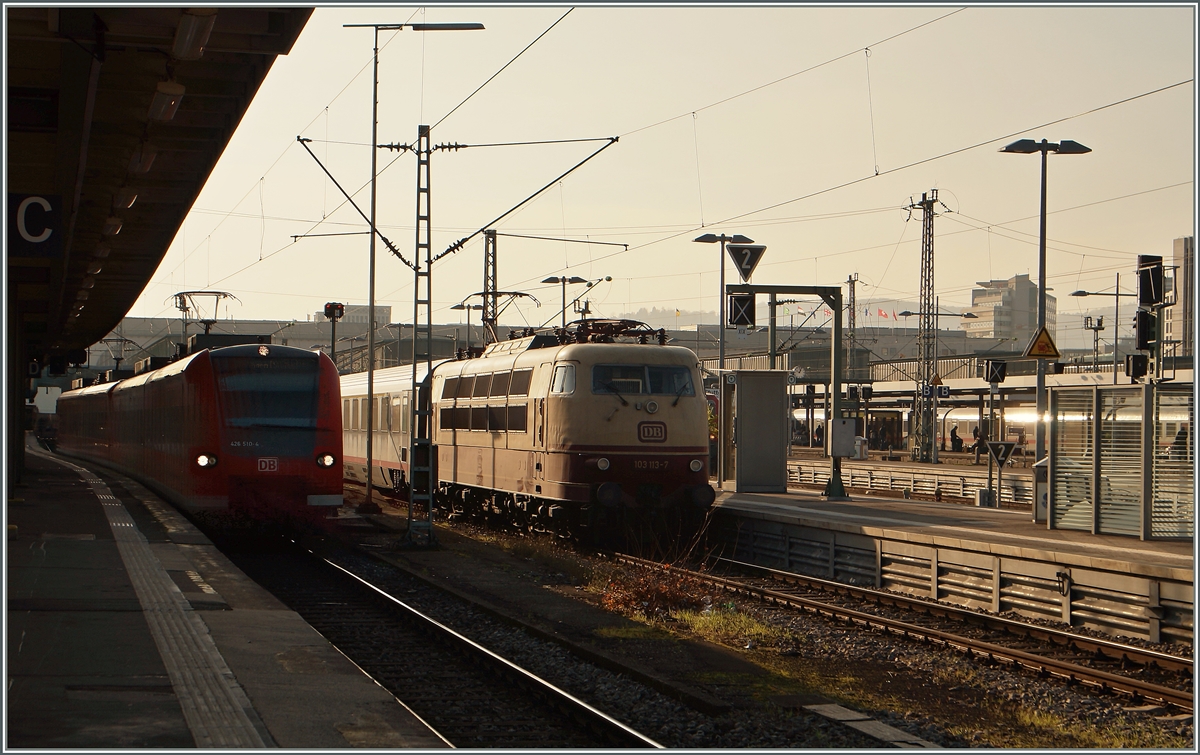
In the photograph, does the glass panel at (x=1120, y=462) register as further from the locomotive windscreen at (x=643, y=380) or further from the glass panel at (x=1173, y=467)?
the locomotive windscreen at (x=643, y=380)

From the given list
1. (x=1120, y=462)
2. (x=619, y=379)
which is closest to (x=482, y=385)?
(x=619, y=379)

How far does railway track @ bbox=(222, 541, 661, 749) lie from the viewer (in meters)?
8.34

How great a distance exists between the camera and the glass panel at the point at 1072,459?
15.9 meters

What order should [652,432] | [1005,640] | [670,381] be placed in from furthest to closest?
1. [670,381]
2. [652,432]
3. [1005,640]

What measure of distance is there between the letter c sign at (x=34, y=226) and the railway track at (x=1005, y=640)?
313 inches

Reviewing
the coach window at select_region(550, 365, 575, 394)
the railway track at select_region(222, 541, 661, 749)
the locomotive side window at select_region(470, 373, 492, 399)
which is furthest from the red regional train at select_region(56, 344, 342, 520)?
the locomotive side window at select_region(470, 373, 492, 399)

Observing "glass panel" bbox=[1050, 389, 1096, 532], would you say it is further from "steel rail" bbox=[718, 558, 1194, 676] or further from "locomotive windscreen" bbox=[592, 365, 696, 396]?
"locomotive windscreen" bbox=[592, 365, 696, 396]

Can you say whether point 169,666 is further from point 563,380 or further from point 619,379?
point 619,379

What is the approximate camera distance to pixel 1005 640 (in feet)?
40.3

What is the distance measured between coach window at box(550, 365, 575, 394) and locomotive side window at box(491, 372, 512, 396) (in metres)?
2.25

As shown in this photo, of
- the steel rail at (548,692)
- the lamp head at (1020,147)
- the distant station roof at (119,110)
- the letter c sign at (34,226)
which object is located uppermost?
the lamp head at (1020,147)

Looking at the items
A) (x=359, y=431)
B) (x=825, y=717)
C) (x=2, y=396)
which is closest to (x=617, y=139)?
(x=825, y=717)

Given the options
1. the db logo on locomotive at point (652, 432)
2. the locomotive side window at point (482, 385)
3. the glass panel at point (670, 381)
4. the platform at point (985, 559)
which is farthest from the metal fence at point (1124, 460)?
the locomotive side window at point (482, 385)

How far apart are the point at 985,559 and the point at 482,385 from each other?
10796mm
